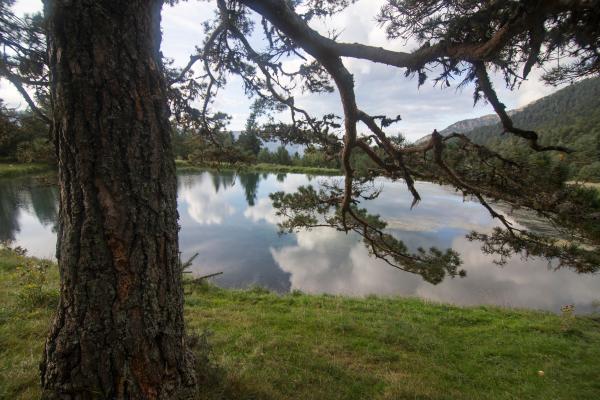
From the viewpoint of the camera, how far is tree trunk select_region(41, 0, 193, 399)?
1296mm

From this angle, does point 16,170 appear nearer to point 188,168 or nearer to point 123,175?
point 188,168

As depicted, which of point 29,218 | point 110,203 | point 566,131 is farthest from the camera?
point 566,131

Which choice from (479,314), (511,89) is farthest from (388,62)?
(479,314)

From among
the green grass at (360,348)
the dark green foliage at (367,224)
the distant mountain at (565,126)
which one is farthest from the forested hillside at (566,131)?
the green grass at (360,348)

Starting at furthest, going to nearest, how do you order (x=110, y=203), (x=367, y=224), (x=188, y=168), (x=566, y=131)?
(x=566, y=131) → (x=188, y=168) → (x=367, y=224) → (x=110, y=203)

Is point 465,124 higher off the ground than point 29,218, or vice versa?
point 465,124

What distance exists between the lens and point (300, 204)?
14.7 feet

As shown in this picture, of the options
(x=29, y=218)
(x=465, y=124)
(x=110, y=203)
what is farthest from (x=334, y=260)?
(x=465, y=124)

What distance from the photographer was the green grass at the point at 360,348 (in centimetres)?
265

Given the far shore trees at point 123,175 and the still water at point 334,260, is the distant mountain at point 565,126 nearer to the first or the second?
the far shore trees at point 123,175

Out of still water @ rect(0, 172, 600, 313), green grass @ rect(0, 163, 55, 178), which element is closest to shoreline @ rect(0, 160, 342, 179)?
green grass @ rect(0, 163, 55, 178)

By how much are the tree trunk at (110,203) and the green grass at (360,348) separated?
0.50 m

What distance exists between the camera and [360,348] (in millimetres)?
4336

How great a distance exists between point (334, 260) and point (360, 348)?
7084mm
